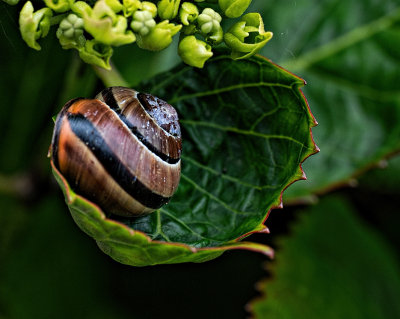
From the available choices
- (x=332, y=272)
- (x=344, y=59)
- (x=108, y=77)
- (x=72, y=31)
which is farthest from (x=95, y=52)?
(x=332, y=272)

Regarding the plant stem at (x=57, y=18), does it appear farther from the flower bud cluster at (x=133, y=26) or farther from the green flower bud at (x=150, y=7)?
the green flower bud at (x=150, y=7)

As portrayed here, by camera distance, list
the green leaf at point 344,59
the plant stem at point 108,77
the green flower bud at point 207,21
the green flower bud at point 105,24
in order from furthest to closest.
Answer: the green leaf at point 344,59, the plant stem at point 108,77, the green flower bud at point 207,21, the green flower bud at point 105,24

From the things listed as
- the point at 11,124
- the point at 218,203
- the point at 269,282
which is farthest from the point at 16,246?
the point at 218,203

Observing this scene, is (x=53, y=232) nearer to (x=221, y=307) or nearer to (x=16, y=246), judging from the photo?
(x=16, y=246)

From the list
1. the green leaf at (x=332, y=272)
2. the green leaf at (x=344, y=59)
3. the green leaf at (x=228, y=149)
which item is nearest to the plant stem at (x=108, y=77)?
the green leaf at (x=228, y=149)

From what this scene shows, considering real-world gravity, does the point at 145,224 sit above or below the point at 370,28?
below

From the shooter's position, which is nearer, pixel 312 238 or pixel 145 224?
pixel 145 224

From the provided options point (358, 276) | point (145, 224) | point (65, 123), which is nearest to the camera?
point (65, 123)

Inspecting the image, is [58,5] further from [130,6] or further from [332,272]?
[332,272]
